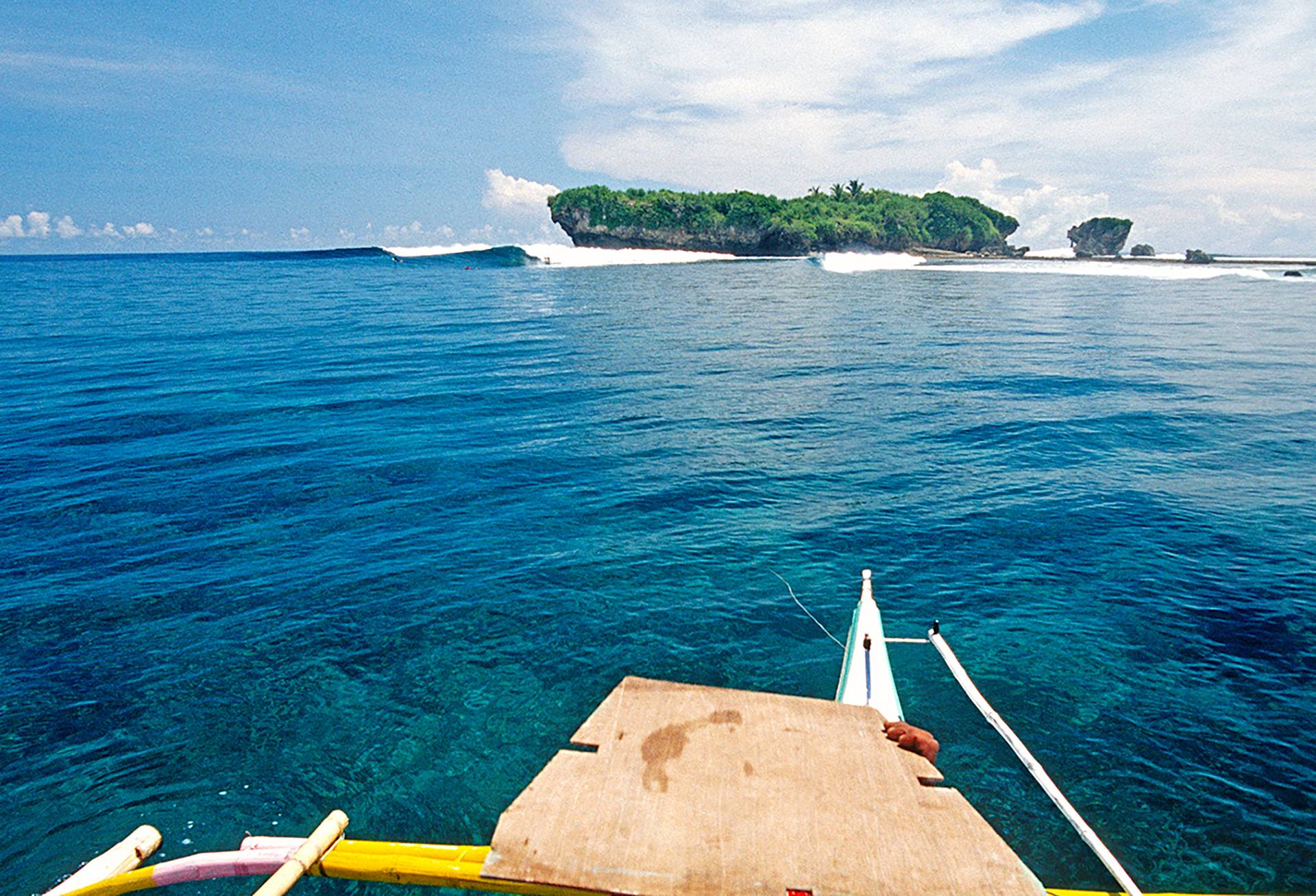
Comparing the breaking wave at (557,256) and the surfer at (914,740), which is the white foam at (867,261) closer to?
the breaking wave at (557,256)

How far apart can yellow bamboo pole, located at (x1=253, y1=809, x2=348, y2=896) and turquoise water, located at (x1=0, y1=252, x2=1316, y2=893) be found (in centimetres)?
264

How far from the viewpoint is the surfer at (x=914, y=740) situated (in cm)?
402

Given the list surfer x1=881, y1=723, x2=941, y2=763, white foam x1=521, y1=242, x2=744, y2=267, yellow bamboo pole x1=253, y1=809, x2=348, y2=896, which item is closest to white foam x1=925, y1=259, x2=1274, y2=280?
white foam x1=521, y1=242, x2=744, y2=267

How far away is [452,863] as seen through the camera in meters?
3.49

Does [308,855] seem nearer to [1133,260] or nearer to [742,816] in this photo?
[742,816]

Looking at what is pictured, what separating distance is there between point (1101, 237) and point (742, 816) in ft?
747

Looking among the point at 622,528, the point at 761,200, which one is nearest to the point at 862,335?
the point at 622,528

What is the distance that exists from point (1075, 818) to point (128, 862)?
5.96 meters

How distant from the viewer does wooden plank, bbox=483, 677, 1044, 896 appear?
2986mm

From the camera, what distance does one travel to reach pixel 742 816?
3.29m

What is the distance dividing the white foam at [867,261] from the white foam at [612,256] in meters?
25.1

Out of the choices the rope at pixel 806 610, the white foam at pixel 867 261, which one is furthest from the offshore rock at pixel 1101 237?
the rope at pixel 806 610

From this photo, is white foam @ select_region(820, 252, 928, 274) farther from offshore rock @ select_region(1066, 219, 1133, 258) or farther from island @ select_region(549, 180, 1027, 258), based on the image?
offshore rock @ select_region(1066, 219, 1133, 258)

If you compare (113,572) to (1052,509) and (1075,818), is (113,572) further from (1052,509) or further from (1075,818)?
(1052,509)
